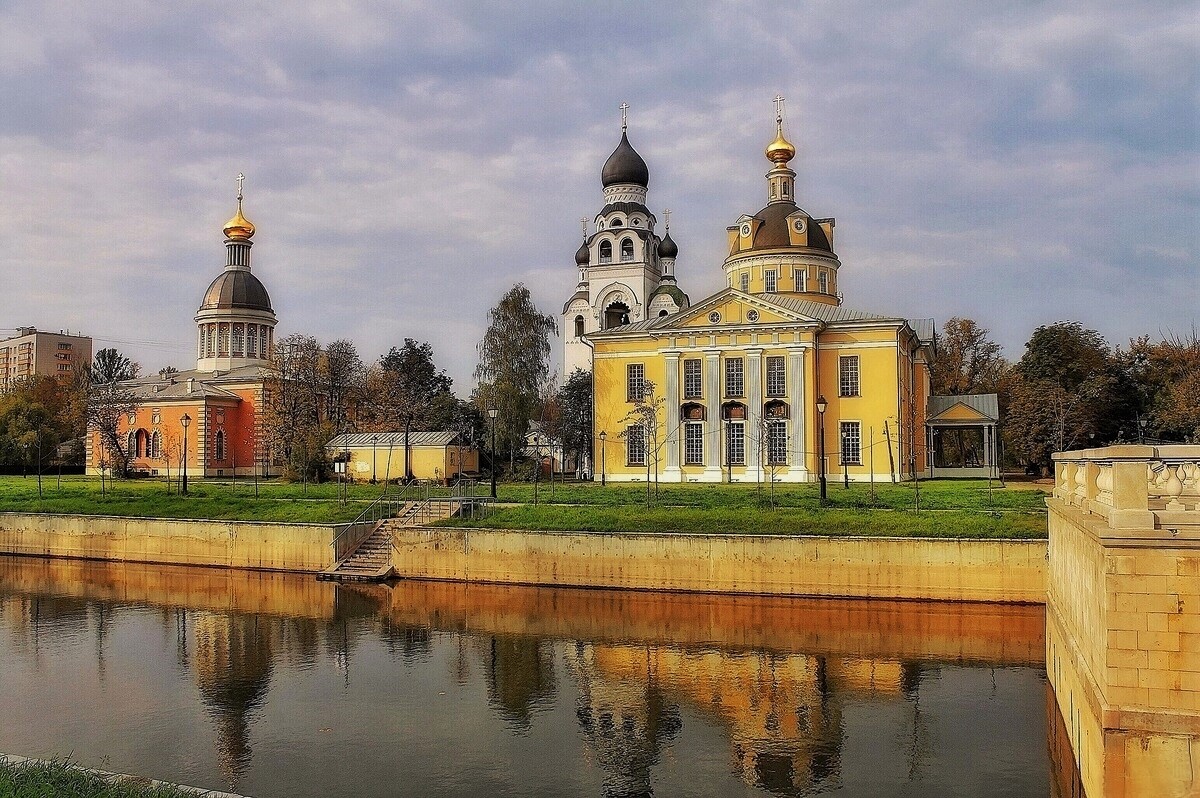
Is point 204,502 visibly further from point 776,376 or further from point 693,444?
point 776,376

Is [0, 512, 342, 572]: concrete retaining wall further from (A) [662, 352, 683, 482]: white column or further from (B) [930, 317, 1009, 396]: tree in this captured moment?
(B) [930, 317, 1009, 396]: tree

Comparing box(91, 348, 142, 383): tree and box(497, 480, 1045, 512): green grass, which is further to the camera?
box(91, 348, 142, 383): tree

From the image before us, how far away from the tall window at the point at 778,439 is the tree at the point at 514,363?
16.7 meters

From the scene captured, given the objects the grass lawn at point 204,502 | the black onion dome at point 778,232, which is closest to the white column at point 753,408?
the black onion dome at point 778,232

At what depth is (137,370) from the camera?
331 feet

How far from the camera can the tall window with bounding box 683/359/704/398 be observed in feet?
159

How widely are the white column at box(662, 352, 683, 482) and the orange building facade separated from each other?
2723 cm

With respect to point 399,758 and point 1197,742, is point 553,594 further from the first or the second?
point 1197,742

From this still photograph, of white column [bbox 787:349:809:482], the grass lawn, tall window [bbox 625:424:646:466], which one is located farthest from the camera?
tall window [bbox 625:424:646:466]

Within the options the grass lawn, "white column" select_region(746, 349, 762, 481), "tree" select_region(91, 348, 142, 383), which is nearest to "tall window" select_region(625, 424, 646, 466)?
"white column" select_region(746, 349, 762, 481)

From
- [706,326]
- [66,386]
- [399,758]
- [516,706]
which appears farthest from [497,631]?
→ [66,386]

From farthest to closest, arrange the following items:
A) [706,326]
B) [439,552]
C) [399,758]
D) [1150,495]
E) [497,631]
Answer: [706,326] → [439,552] → [497,631] → [399,758] → [1150,495]

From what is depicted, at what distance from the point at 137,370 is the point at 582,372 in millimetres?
50989

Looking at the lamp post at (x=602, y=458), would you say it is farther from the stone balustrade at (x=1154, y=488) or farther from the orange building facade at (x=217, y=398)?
the stone balustrade at (x=1154, y=488)
